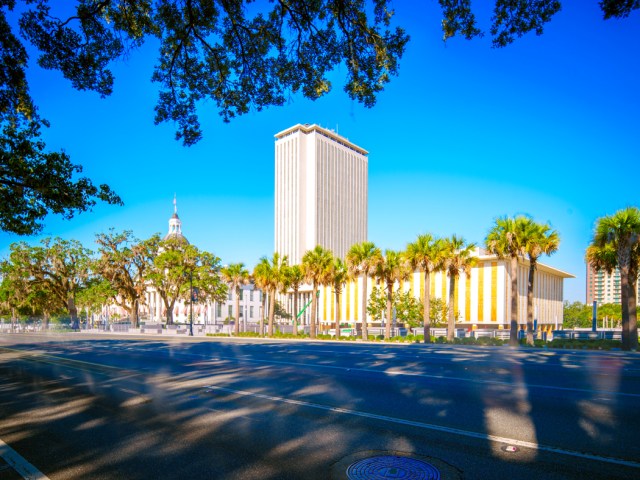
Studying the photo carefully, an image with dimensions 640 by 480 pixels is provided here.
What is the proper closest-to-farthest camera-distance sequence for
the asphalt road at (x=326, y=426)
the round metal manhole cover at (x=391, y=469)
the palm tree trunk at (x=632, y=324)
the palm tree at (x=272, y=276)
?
1. the round metal manhole cover at (x=391, y=469)
2. the asphalt road at (x=326, y=426)
3. the palm tree trunk at (x=632, y=324)
4. the palm tree at (x=272, y=276)

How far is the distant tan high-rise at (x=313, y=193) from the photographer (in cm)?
16575

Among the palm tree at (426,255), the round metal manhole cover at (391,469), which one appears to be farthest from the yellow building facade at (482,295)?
the round metal manhole cover at (391,469)

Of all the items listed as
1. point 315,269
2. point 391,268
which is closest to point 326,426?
point 391,268

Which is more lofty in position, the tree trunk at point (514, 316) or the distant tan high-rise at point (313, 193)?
the distant tan high-rise at point (313, 193)

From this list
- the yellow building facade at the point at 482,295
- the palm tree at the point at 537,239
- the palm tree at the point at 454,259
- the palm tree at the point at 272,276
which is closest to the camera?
the palm tree at the point at 537,239

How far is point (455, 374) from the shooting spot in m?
13.5

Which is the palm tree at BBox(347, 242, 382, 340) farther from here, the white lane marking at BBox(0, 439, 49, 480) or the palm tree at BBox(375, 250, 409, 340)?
the white lane marking at BBox(0, 439, 49, 480)

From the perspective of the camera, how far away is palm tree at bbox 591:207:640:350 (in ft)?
91.6

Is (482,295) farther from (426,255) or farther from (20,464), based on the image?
(20,464)

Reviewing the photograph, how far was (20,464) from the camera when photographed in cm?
566

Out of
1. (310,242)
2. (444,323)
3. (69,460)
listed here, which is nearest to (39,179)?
(69,460)

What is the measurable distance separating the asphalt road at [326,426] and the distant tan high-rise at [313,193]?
5809 inches

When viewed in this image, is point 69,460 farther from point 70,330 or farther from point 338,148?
point 338,148

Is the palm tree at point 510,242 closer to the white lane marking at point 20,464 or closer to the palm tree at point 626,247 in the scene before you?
the palm tree at point 626,247
